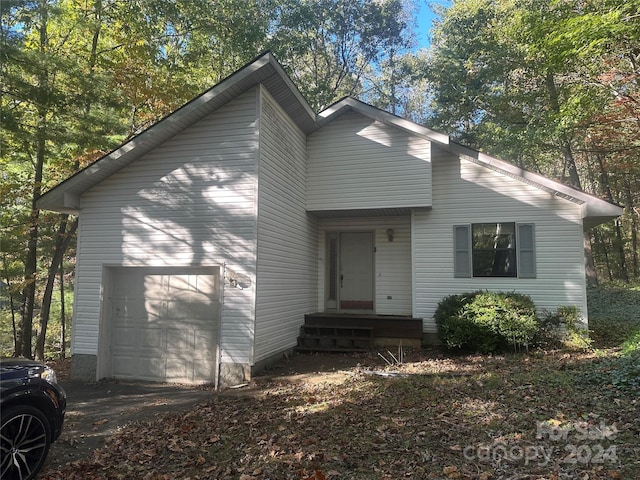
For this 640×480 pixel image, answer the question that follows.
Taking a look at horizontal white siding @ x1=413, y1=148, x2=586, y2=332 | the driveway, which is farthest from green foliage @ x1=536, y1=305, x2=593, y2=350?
the driveway

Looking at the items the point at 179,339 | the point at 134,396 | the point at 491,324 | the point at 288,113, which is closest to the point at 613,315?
the point at 491,324

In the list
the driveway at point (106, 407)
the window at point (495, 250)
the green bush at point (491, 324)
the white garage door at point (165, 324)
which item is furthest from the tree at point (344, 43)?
the driveway at point (106, 407)

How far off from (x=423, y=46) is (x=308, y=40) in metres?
8.88

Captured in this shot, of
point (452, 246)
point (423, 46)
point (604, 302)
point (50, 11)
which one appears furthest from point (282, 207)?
point (423, 46)

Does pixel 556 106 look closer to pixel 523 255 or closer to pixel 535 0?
pixel 535 0

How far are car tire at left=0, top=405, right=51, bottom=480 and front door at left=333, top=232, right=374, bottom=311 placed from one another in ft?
26.4

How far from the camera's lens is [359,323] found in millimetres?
9734

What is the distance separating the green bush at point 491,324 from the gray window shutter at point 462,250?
1028 mm

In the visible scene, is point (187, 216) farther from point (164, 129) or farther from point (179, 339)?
point (179, 339)

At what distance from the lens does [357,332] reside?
9.63 metres

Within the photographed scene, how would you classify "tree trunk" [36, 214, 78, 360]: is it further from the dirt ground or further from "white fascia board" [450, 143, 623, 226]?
"white fascia board" [450, 143, 623, 226]

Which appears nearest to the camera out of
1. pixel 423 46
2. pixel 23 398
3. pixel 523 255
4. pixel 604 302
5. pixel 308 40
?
pixel 23 398

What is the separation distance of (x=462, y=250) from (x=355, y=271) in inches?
115

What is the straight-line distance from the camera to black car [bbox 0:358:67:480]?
11.3 ft
